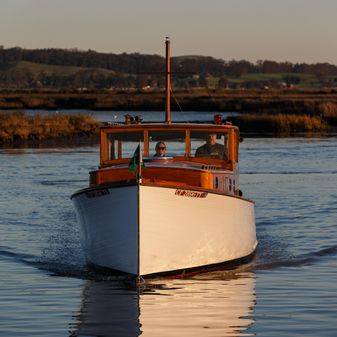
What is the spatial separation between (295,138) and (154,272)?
149 ft

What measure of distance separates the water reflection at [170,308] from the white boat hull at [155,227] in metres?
0.35

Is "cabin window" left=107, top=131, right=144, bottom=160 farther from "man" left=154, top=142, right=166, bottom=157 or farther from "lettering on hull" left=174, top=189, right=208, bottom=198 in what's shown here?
"lettering on hull" left=174, top=189, right=208, bottom=198

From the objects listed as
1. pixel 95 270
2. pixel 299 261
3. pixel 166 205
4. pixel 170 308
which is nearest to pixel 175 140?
pixel 95 270

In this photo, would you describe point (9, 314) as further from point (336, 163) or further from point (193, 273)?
point (336, 163)

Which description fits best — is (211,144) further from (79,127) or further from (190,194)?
(79,127)

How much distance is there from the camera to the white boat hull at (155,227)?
51.7 feet

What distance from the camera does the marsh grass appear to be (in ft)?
189

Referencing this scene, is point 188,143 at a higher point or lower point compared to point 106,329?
higher

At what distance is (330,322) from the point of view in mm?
13180

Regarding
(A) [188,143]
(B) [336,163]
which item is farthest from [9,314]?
(B) [336,163]

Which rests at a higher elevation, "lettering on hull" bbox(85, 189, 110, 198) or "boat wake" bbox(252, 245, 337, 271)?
"lettering on hull" bbox(85, 189, 110, 198)

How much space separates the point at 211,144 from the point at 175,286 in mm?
3528

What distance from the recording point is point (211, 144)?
62.6 feet

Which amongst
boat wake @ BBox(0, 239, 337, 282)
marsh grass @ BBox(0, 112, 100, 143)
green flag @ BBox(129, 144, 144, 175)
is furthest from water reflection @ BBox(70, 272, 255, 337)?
marsh grass @ BBox(0, 112, 100, 143)
